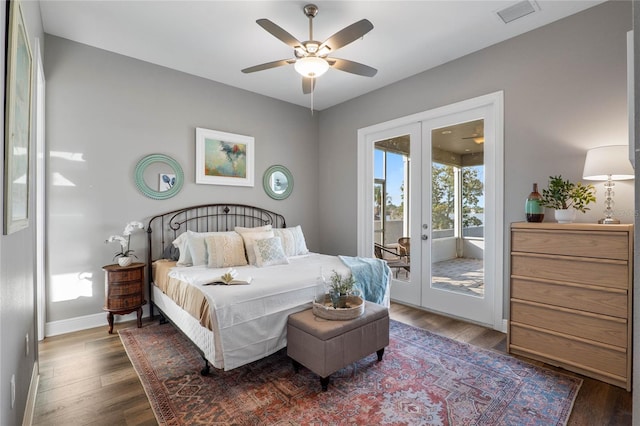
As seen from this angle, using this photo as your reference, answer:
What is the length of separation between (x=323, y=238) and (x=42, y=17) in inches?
170

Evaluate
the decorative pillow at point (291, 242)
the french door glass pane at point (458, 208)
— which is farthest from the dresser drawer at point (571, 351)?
the decorative pillow at point (291, 242)

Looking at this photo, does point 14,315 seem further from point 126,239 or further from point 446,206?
point 446,206

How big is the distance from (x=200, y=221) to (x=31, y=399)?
2415mm

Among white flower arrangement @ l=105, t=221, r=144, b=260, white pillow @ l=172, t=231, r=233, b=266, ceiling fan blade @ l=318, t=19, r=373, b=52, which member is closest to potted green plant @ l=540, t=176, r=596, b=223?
ceiling fan blade @ l=318, t=19, r=373, b=52

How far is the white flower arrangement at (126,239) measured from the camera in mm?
3314

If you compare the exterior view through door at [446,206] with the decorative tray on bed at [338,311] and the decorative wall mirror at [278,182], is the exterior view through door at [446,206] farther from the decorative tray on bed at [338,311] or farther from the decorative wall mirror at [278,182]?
the decorative tray on bed at [338,311]

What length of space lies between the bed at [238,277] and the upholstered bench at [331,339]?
166 millimetres

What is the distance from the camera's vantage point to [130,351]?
2.80 metres

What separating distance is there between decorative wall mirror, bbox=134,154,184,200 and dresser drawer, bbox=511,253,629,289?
150 inches

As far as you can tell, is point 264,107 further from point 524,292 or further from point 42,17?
point 524,292

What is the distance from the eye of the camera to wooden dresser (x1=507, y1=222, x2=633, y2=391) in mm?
2203

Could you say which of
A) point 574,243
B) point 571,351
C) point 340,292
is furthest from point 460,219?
point 340,292

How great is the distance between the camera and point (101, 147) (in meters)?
3.41

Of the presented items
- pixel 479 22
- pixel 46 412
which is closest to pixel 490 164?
→ pixel 479 22
